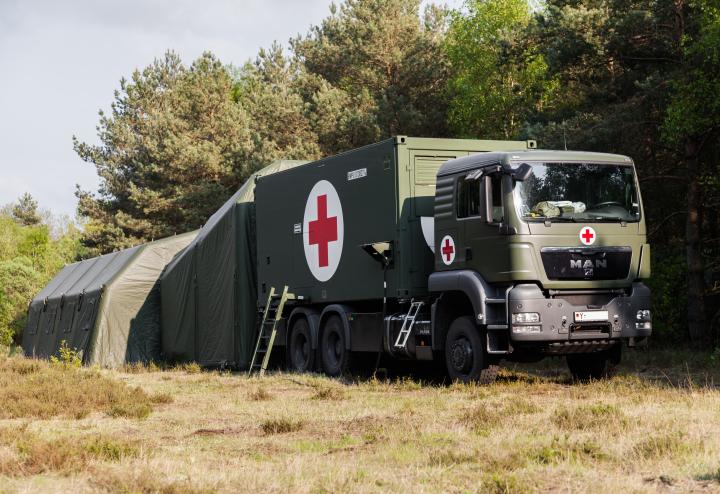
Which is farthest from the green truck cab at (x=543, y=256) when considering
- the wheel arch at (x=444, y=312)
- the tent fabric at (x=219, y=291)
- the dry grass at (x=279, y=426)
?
the tent fabric at (x=219, y=291)

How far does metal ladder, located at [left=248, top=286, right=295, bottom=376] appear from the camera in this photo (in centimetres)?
1873

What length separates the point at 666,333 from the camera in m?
22.3

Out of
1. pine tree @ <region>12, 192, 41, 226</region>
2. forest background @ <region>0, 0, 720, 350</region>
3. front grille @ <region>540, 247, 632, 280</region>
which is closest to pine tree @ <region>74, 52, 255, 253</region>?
forest background @ <region>0, 0, 720, 350</region>

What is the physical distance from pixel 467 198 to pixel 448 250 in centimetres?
83

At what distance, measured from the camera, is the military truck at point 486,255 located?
13375 mm

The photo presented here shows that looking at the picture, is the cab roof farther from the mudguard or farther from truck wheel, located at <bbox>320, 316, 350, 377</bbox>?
truck wheel, located at <bbox>320, 316, 350, 377</bbox>

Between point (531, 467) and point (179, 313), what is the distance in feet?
58.0

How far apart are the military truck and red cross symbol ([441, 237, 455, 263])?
0.03m

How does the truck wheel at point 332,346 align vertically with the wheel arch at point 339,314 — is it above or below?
below

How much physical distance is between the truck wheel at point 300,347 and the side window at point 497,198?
19.1 feet

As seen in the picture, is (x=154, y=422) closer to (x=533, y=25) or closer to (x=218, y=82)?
(x=533, y=25)

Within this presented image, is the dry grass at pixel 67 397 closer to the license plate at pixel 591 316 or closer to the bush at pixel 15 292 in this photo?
the license plate at pixel 591 316

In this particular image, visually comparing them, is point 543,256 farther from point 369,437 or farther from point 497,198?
point 369,437

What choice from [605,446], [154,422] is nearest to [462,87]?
[154,422]
